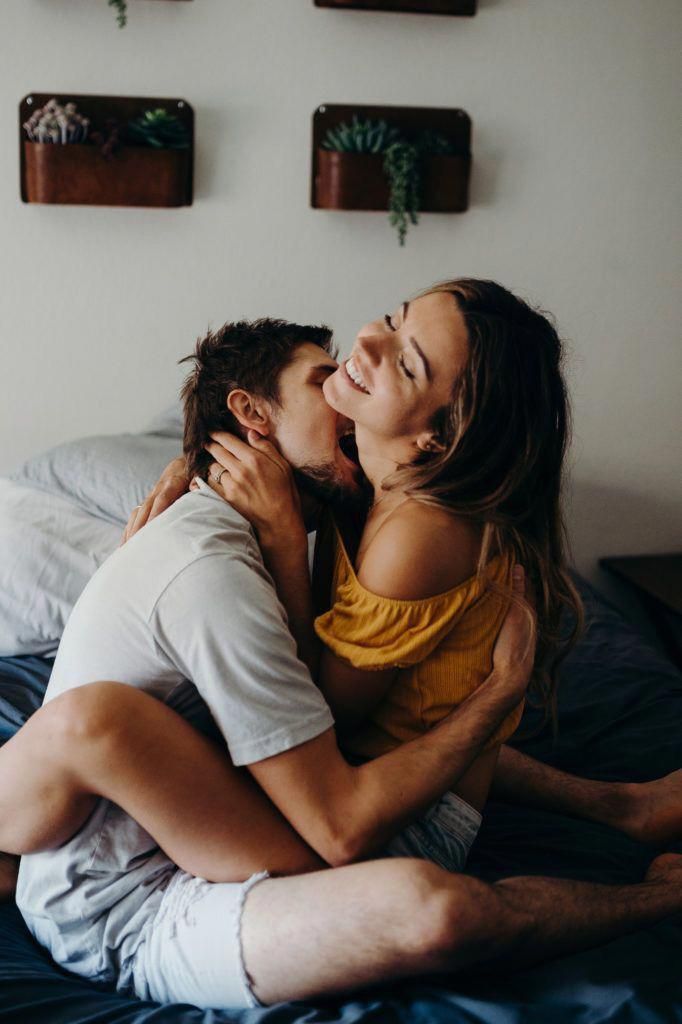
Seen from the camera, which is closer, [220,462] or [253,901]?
[253,901]

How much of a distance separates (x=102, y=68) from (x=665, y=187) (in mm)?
1421

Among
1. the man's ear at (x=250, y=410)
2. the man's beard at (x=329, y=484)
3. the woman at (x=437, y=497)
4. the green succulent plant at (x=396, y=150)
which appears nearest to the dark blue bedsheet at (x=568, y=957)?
the woman at (x=437, y=497)

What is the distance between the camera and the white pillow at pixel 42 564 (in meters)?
1.96

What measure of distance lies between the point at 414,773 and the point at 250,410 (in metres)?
0.54

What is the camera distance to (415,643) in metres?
1.26

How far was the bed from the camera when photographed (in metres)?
1.07

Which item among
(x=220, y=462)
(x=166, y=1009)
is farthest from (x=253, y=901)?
(x=220, y=462)

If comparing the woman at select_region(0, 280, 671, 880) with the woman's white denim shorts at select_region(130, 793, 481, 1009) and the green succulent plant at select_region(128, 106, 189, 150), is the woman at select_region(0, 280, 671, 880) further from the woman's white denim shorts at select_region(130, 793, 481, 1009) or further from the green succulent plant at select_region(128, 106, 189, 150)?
the green succulent plant at select_region(128, 106, 189, 150)

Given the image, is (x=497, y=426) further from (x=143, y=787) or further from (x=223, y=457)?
(x=143, y=787)

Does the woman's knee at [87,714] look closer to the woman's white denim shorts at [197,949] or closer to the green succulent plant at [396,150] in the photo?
the woman's white denim shorts at [197,949]

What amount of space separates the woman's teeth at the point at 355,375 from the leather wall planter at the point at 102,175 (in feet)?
4.42

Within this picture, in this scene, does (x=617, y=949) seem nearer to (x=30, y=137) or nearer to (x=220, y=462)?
(x=220, y=462)

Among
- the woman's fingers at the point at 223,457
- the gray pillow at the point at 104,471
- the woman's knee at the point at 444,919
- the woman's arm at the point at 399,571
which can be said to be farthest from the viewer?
the gray pillow at the point at 104,471

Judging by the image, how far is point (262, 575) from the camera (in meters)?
1.27
